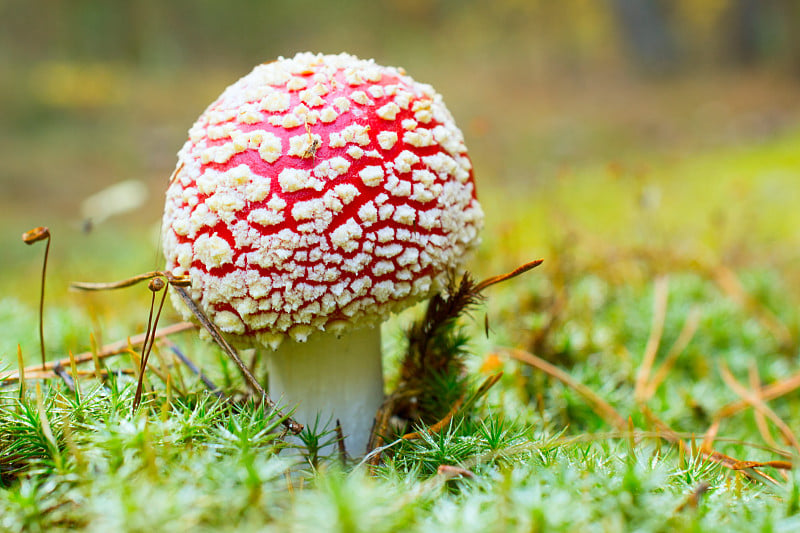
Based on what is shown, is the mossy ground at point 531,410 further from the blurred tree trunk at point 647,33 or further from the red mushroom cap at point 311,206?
the blurred tree trunk at point 647,33

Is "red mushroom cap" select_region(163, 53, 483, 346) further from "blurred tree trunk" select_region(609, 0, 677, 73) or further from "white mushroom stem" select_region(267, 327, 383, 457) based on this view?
"blurred tree trunk" select_region(609, 0, 677, 73)

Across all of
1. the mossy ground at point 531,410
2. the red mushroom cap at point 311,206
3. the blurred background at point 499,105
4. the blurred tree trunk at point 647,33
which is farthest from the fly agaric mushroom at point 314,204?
the blurred tree trunk at point 647,33

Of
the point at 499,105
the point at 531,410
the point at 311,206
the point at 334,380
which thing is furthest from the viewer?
the point at 499,105

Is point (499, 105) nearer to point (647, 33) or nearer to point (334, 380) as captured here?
point (647, 33)

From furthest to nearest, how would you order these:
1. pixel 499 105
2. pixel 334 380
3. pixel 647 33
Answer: pixel 647 33 → pixel 499 105 → pixel 334 380

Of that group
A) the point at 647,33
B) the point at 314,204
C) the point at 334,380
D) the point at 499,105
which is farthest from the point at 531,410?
the point at 647,33

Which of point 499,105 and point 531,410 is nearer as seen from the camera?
point 531,410

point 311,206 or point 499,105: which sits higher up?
point 499,105

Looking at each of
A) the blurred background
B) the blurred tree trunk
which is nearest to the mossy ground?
the blurred background

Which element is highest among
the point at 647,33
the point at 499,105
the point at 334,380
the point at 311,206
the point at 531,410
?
the point at 647,33
